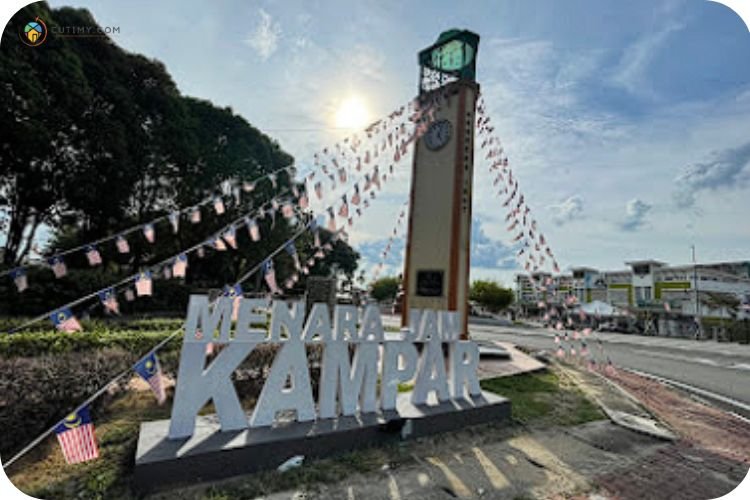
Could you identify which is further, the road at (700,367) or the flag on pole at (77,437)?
the road at (700,367)

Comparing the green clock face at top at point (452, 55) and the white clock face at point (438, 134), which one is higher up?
the green clock face at top at point (452, 55)

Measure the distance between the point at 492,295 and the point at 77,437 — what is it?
3608 centimetres

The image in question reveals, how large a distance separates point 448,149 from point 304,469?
8.12 m

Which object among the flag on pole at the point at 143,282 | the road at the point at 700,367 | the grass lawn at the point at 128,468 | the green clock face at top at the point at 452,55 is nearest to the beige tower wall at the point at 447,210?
the green clock face at top at the point at 452,55

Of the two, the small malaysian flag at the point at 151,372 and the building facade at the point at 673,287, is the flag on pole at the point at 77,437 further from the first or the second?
the building facade at the point at 673,287

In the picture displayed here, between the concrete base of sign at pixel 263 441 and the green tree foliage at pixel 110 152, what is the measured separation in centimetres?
785

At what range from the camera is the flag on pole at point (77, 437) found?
320 centimetres

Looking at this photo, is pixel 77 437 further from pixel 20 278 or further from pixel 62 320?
pixel 20 278

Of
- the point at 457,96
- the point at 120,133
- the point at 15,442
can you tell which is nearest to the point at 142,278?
the point at 15,442

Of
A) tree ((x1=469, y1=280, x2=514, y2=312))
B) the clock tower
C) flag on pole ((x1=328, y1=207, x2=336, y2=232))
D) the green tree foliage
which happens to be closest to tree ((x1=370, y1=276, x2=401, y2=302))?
tree ((x1=469, y1=280, x2=514, y2=312))

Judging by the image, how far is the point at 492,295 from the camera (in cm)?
3650

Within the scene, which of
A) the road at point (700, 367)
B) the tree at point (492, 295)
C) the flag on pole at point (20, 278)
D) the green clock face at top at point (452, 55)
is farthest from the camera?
the tree at point (492, 295)

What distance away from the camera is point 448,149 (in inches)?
387

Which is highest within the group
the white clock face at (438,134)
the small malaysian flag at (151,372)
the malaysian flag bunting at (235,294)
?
the white clock face at (438,134)
